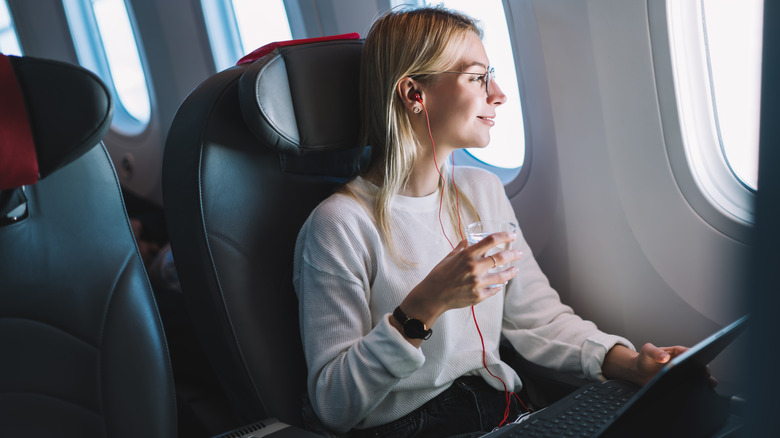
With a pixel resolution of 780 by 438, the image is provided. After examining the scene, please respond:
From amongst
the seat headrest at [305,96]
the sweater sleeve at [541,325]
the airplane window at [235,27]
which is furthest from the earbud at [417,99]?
the airplane window at [235,27]

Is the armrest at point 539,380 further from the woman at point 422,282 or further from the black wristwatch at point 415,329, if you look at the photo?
the black wristwatch at point 415,329

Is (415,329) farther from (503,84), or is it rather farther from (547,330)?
(503,84)

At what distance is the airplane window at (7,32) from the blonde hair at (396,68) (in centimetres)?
456

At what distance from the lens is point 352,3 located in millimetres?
2273

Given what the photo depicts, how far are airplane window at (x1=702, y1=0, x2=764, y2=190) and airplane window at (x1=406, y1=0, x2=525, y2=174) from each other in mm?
514

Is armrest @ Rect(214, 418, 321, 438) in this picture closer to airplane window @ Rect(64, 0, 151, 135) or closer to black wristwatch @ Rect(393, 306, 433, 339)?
black wristwatch @ Rect(393, 306, 433, 339)

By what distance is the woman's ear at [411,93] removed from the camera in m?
1.47

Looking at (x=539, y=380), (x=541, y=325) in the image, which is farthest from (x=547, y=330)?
(x=539, y=380)

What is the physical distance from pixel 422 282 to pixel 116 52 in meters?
3.92

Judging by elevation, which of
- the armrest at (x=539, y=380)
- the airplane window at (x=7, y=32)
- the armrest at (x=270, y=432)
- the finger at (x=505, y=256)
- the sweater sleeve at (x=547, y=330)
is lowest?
the armrest at (x=539, y=380)

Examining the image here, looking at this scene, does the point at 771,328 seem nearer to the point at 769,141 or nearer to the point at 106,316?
the point at 769,141

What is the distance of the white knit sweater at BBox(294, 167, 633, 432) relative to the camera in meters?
1.21

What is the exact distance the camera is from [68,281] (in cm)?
117

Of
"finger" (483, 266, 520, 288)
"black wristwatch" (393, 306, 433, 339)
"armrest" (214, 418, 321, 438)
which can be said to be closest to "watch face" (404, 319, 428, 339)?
"black wristwatch" (393, 306, 433, 339)
